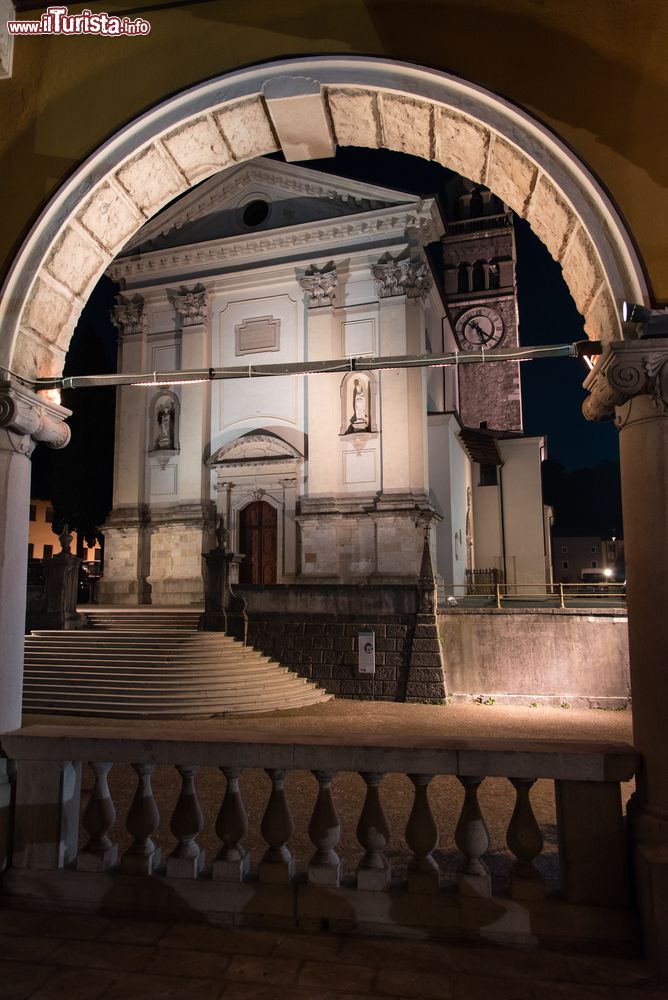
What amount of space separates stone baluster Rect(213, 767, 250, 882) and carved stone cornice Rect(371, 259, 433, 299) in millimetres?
22022

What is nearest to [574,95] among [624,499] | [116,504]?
[624,499]

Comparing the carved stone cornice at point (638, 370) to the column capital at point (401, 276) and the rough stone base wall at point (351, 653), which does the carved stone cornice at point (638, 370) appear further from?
the column capital at point (401, 276)

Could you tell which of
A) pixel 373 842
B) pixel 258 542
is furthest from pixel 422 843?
pixel 258 542

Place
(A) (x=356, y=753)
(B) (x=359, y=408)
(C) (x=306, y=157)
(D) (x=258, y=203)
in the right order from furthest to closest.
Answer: (D) (x=258, y=203), (B) (x=359, y=408), (C) (x=306, y=157), (A) (x=356, y=753)

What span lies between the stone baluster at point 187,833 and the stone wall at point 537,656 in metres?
13.0

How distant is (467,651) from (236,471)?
11.8m

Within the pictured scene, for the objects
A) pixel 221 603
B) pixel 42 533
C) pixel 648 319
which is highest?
pixel 42 533

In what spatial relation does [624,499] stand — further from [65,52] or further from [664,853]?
[65,52]

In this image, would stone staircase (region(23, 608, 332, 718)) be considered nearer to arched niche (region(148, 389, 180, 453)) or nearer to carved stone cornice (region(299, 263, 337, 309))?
arched niche (region(148, 389, 180, 453))

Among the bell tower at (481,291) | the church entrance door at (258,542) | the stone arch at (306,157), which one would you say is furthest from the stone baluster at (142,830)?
the bell tower at (481,291)

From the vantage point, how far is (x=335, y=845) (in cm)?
377

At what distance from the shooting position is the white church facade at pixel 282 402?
2361 cm

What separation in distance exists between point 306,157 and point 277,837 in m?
4.64

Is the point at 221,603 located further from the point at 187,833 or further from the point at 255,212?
the point at 255,212
